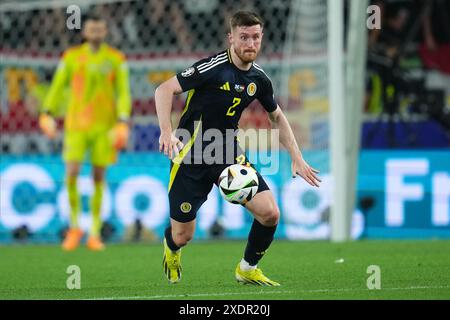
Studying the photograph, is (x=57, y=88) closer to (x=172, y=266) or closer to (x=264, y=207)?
(x=172, y=266)

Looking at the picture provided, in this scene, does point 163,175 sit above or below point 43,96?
below

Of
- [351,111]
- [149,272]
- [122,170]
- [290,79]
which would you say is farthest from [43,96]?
[149,272]

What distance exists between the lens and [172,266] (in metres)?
8.15

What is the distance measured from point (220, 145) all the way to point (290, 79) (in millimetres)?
6647

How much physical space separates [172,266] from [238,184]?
932mm

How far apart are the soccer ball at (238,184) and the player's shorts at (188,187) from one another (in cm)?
30

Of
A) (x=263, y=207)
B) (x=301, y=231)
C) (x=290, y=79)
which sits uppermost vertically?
(x=290, y=79)

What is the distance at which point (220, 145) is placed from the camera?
25.9ft

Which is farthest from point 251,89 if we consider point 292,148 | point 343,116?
point 343,116

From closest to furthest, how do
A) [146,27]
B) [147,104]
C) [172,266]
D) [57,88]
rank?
[172,266] < [57,88] < [147,104] < [146,27]

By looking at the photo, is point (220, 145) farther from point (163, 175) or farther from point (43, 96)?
point (43, 96)

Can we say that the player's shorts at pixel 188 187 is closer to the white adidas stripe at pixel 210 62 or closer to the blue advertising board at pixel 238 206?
the white adidas stripe at pixel 210 62

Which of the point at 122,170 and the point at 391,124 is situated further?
the point at 391,124

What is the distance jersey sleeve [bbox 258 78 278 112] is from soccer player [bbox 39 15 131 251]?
14.5ft
